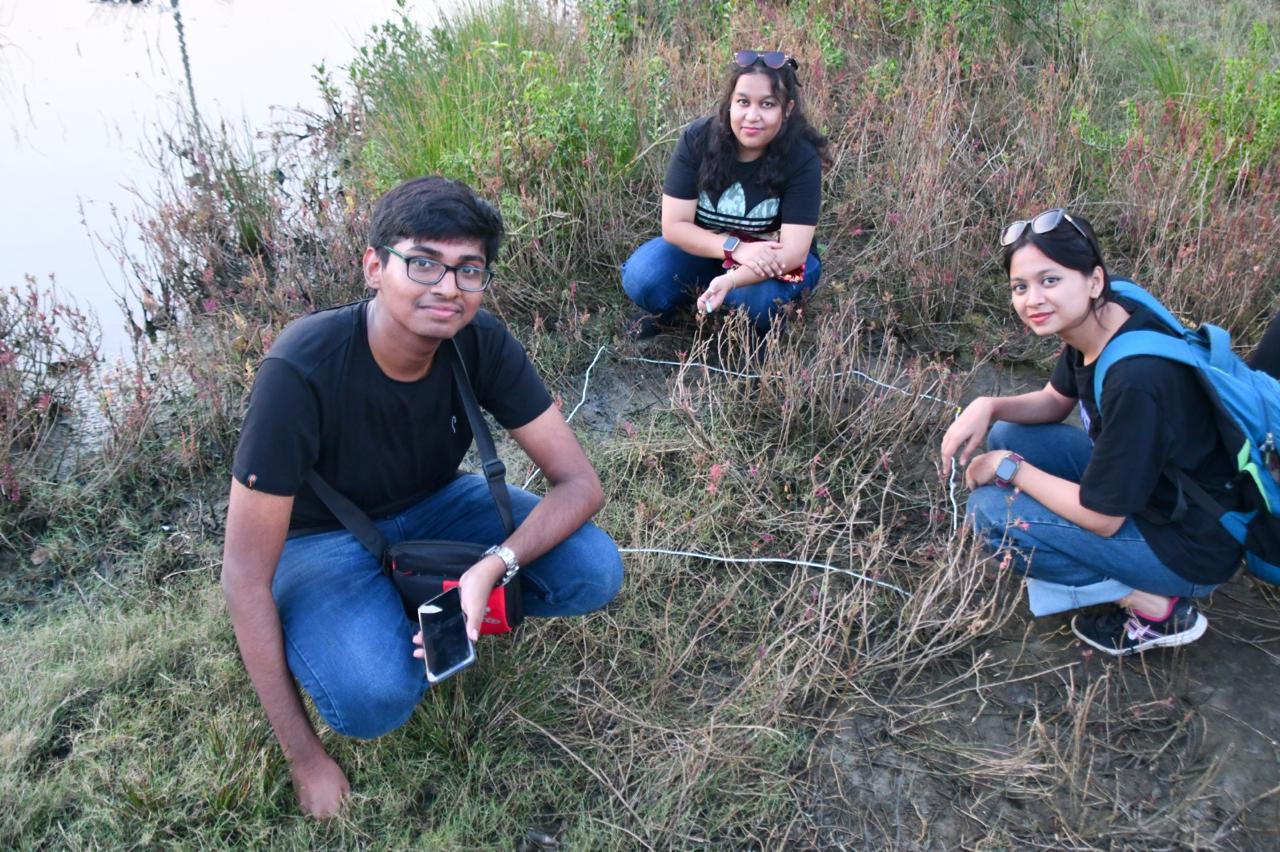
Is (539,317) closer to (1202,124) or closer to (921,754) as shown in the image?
(921,754)

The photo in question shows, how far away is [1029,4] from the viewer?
607 centimetres

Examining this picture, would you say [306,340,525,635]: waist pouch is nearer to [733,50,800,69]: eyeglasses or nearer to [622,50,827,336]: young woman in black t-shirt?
[622,50,827,336]: young woman in black t-shirt

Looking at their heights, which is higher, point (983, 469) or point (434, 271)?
point (434, 271)

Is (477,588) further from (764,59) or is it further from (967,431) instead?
(764,59)

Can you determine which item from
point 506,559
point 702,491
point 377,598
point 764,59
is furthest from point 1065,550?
point 764,59

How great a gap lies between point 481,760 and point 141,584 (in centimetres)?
135

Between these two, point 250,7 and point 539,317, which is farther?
point 250,7

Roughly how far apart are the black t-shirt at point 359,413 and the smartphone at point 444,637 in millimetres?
378

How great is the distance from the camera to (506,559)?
8.01 ft

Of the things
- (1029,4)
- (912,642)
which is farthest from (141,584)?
(1029,4)

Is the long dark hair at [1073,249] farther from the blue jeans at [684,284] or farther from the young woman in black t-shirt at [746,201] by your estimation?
the blue jeans at [684,284]

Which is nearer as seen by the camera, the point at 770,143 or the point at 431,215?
the point at 431,215

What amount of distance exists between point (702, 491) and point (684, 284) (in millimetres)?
1163

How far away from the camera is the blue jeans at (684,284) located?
4.04 m
